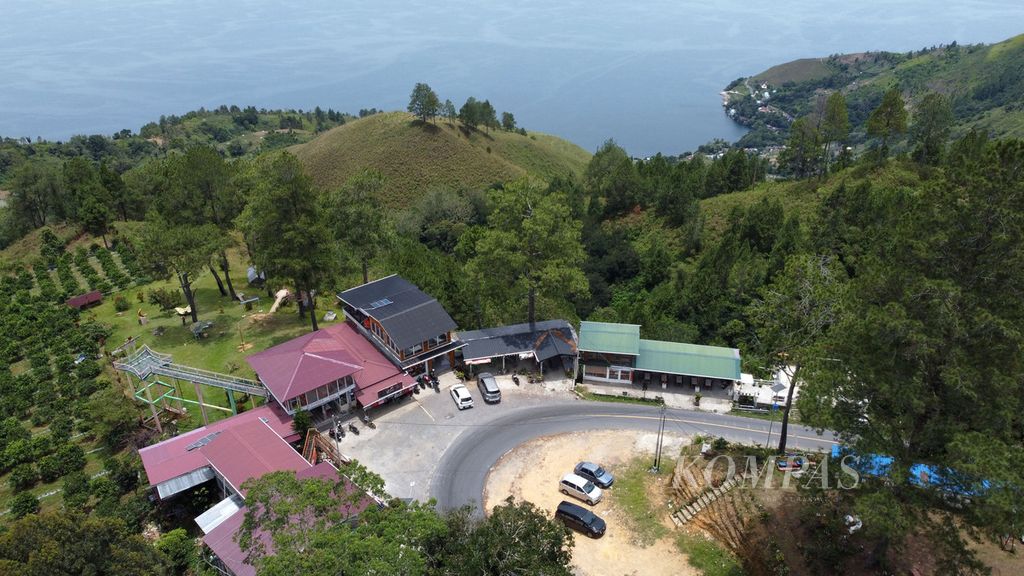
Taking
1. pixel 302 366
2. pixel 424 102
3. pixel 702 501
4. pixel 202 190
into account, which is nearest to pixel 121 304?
pixel 202 190

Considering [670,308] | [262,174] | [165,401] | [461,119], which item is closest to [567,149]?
[461,119]

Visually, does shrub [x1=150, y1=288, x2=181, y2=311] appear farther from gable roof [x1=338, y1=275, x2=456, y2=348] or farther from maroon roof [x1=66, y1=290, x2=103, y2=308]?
gable roof [x1=338, y1=275, x2=456, y2=348]

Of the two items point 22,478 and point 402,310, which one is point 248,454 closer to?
point 402,310

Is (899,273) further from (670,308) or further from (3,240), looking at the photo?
(3,240)

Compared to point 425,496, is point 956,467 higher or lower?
higher

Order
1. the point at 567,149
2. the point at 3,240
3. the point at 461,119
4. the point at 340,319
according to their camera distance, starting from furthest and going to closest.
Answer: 1. the point at 567,149
2. the point at 461,119
3. the point at 3,240
4. the point at 340,319

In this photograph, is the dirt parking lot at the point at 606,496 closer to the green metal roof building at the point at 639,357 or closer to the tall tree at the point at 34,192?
the green metal roof building at the point at 639,357

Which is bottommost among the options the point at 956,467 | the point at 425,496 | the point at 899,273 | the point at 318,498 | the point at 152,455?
the point at 425,496

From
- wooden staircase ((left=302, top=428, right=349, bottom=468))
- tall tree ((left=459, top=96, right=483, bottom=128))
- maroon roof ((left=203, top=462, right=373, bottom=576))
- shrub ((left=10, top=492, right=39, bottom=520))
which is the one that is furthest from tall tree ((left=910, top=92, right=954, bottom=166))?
shrub ((left=10, top=492, right=39, bottom=520))
